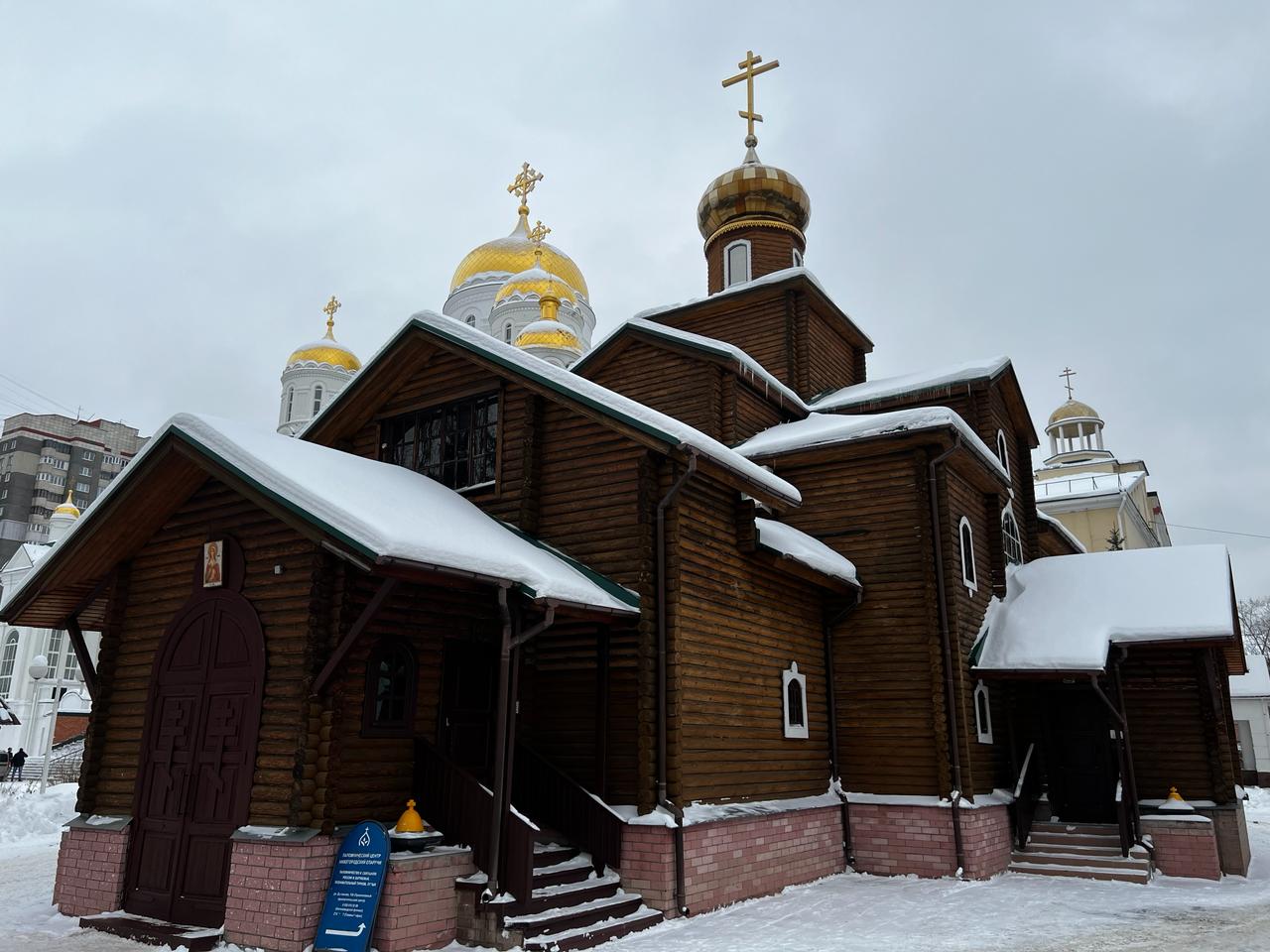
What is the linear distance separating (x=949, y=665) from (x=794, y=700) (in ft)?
6.85

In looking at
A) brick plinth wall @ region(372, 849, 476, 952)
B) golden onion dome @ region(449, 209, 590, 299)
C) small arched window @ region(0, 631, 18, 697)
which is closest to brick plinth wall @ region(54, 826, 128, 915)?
brick plinth wall @ region(372, 849, 476, 952)

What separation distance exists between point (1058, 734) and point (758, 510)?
20.5 ft

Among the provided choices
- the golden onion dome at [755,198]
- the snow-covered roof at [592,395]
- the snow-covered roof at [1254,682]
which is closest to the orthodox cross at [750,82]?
the golden onion dome at [755,198]

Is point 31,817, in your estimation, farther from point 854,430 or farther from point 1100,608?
point 1100,608

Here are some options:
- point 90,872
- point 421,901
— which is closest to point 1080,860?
point 421,901

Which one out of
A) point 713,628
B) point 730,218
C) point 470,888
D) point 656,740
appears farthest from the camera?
point 730,218

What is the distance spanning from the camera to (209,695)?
9.04 m

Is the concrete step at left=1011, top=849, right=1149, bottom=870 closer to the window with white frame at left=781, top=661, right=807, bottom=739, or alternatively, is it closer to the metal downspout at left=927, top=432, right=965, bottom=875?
the metal downspout at left=927, top=432, right=965, bottom=875

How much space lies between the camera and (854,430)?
13789mm

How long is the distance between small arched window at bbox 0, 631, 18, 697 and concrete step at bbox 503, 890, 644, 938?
38.2 metres

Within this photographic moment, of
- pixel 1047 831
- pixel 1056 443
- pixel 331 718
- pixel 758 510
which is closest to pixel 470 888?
pixel 331 718

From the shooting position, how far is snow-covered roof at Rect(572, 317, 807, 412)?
14812 millimetres

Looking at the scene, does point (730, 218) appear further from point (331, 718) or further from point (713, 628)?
point (331, 718)

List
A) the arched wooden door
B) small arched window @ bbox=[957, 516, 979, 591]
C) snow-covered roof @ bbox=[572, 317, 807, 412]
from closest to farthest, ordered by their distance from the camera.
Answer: the arched wooden door < small arched window @ bbox=[957, 516, 979, 591] < snow-covered roof @ bbox=[572, 317, 807, 412]
